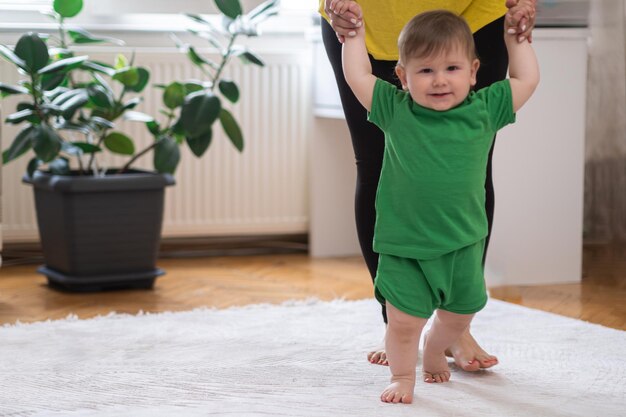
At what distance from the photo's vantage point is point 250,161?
3277 mm

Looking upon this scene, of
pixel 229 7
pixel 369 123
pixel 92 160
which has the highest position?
pixel 229 7

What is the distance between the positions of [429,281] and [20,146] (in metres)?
1.42

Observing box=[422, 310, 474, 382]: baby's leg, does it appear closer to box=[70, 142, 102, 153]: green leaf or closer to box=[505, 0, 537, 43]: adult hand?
box=[505, 0, 537, 43]: adult hand

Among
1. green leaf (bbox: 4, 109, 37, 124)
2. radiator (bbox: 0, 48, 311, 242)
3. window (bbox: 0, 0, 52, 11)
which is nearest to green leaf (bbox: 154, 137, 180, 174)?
green leaf (bbox: 4, 109, 37, 124)

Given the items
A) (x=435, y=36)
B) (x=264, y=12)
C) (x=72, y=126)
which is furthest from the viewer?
(x=264, y=12)

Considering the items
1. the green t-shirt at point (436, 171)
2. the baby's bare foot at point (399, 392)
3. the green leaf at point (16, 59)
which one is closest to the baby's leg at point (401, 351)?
the baby's bare foot at point (399, 392)

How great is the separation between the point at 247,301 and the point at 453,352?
880mm

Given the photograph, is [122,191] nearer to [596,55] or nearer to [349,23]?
[349,23]

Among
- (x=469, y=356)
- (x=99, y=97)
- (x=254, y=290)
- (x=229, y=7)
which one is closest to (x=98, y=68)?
(x=99, y=97)

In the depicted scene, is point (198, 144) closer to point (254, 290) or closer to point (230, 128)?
point (230, 128)

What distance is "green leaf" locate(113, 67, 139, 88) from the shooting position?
2.65 metres

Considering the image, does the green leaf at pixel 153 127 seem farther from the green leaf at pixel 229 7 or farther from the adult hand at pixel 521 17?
the adult hand at pixel 521 17

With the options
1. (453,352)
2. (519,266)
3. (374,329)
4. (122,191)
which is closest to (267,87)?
(122,191)

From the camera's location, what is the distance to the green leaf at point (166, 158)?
2707 mm
